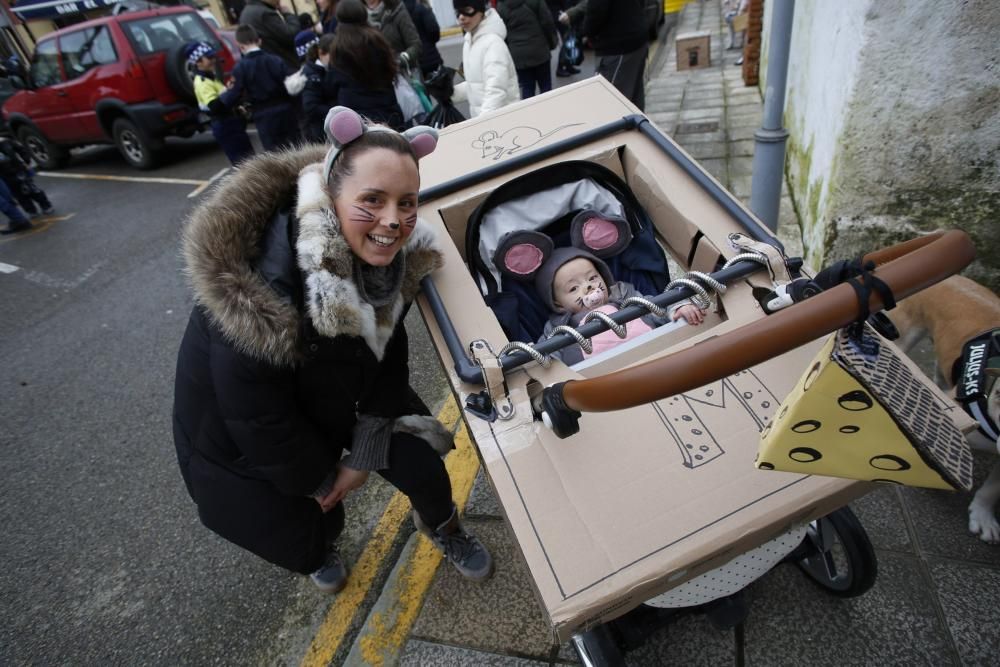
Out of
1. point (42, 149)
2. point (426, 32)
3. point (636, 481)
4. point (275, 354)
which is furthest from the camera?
point (42, 149)

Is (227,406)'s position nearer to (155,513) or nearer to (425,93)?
(155,513)

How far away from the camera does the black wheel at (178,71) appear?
712cm

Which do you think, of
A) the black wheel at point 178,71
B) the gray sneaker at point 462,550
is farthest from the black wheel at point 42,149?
the gray sneaker at point 462,550

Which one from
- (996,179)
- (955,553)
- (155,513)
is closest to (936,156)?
(996,179)

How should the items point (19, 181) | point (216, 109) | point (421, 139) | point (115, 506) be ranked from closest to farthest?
1. point (421, 139)
2. point (115, 506)
3. point (216, 109)
4. point (19, 181)

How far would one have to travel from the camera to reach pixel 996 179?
2.44m

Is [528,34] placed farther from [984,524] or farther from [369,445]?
[984,524]

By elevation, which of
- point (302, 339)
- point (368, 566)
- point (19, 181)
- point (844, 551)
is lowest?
point (368, 566)

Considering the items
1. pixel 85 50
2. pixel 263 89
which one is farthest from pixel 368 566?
pixel 85 50

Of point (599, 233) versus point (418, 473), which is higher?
point (599, 233)

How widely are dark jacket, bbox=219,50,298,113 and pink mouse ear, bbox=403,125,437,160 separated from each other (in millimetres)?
4178

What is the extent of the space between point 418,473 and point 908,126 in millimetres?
2666

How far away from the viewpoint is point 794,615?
1.72 meters

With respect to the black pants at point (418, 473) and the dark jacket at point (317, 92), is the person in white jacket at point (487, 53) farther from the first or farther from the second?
the black pants at point (418, 473)
